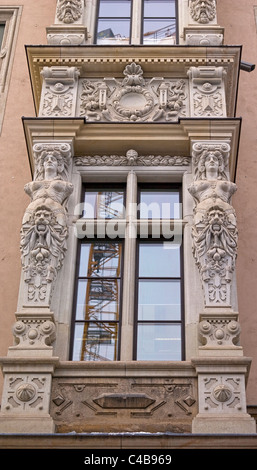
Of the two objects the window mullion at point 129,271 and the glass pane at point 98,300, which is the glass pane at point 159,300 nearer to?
the window mullion at point 129,271

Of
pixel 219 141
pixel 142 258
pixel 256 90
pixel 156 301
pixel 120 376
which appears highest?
pixel 256 90

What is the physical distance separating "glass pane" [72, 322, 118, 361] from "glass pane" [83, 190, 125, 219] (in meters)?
1.75

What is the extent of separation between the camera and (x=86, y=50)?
12719 millimetres

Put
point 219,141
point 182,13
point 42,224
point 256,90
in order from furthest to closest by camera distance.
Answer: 1. point 256,90
2. point 182,13
3. point 219,141
4. point 42,224

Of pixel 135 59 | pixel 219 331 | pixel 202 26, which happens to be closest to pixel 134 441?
pixel 219 331

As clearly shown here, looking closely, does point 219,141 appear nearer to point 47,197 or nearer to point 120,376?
point 47,197

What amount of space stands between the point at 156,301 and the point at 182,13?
18.0 ft

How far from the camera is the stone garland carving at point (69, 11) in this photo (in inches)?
→ 530

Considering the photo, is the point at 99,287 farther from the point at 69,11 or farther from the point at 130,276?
the point at 69,11

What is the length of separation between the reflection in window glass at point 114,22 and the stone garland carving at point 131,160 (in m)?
2.62

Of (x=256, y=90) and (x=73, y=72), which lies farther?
(x=256, y=90)

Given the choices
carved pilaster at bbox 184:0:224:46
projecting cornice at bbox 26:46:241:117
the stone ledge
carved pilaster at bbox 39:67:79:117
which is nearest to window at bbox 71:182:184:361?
carved pilaster at bbox 39:67:79:117

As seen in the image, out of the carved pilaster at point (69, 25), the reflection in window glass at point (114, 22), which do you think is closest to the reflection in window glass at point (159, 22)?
the reflection in window glass at point (114, 22)

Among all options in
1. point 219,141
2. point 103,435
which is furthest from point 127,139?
point 103,435
